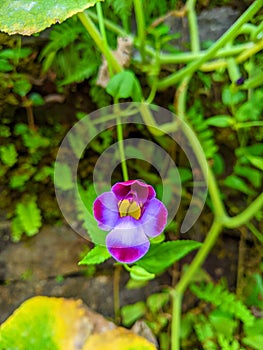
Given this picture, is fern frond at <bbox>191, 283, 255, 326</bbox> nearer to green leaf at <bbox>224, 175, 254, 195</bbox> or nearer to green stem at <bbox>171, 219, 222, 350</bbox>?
green stem at <bbox>171, 219, 222, 350</bbox>

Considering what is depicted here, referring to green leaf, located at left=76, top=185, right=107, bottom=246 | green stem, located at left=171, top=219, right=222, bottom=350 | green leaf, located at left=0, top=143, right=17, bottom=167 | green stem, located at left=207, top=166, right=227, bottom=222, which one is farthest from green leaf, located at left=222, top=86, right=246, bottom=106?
green leaf, located at left=0, top=143, right=17, bottom=167

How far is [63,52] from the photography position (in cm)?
105

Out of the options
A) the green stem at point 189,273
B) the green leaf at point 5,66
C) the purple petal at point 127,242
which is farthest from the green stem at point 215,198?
the green leaf at point 5,66

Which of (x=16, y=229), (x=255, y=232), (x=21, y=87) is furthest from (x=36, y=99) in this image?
(x=255, y=232)

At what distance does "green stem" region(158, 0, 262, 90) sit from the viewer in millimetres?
848

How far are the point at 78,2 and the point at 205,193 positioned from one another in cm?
55

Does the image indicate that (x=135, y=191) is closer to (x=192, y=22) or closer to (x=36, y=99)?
(x=36, y=99)

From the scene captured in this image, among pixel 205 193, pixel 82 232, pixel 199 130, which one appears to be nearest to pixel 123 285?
pixel 82 232

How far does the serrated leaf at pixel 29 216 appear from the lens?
1027mm

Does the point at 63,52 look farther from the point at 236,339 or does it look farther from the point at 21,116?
the point at 236,339

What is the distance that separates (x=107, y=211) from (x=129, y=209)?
3 centimetres

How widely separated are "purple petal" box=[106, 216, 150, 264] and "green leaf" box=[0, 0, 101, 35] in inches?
12.7

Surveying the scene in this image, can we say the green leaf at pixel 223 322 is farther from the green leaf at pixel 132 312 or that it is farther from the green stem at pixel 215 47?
the green stem at pixel 215 47

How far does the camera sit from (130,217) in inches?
28.9
